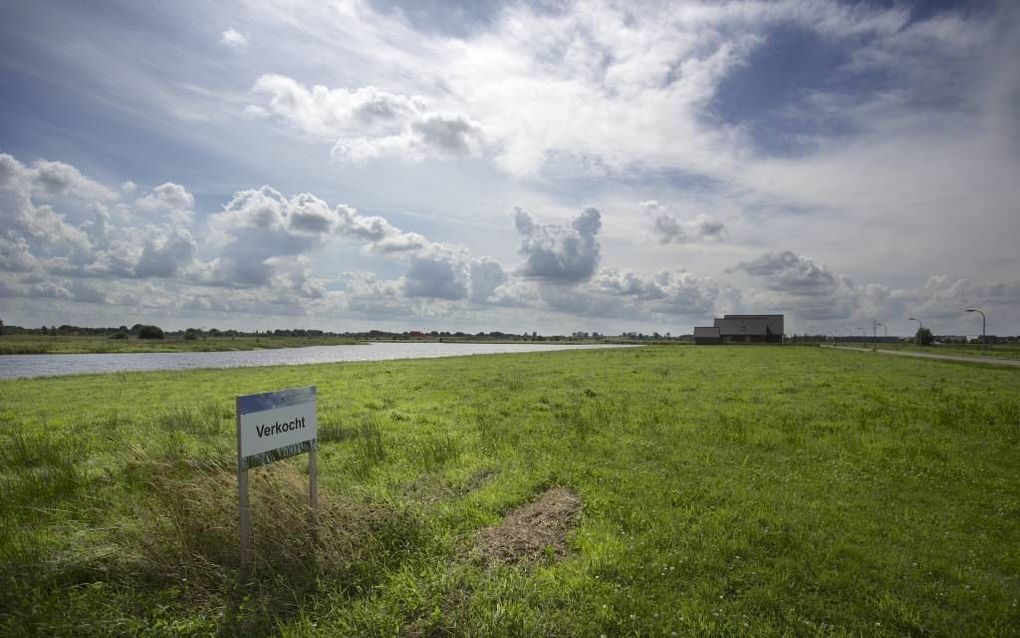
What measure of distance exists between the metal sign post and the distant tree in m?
142

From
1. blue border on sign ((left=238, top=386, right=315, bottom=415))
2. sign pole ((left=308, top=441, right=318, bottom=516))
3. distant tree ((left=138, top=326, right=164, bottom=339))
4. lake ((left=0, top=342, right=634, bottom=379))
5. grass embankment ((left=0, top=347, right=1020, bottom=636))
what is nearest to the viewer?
grass embankment ((left=0, top=347, right=1020, bottom=636))

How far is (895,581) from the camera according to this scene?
21.5 feet

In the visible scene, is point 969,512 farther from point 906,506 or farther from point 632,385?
point 632,385

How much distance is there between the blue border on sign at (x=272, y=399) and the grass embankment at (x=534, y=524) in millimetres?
1308

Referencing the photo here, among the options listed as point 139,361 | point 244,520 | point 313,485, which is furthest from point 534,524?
point 139,361

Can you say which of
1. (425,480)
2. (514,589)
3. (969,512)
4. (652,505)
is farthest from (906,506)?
(425,480)

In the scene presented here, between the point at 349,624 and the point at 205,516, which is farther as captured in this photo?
the point at 205,516

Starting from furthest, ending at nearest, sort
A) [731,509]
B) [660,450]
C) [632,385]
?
[632,385]
[660,450]
[731,509]

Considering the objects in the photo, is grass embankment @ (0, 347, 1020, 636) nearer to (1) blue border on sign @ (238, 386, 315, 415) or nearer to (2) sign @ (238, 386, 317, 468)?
(2) sign @ (238, 386, 317, 468)

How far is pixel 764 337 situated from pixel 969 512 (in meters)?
128

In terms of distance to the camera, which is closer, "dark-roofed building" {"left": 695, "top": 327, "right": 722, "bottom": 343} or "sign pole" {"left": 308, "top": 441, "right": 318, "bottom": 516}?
"sign pole" {"left": 308, "top": 441, "right": 318, "bottom": 516}

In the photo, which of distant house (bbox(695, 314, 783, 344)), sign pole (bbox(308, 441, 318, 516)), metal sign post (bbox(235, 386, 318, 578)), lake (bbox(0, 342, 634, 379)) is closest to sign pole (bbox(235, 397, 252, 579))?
metal sign post (bbox(235, 386, 318, 578))

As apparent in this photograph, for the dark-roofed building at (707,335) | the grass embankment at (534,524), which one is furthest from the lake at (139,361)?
the dark-roofed building at (707,335)

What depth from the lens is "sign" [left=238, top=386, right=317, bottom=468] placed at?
6.36 metres
